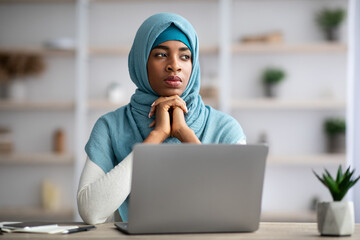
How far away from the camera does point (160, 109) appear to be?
1.68m

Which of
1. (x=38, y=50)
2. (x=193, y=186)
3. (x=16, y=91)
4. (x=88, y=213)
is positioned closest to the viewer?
(x=193, y=186)

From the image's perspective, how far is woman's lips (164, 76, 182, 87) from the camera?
5.70 feet

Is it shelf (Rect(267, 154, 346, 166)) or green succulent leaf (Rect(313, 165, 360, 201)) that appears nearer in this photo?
green succulent leaf (Rect(313, 165, 360, 201))

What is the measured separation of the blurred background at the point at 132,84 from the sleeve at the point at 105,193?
10.0 feet

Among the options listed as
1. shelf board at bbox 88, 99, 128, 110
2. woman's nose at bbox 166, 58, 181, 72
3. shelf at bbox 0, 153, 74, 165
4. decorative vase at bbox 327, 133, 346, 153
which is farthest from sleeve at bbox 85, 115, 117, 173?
decorative vase at bbox 327, 133, 346, 153

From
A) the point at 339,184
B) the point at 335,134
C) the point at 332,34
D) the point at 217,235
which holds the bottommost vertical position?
the point at 217,235

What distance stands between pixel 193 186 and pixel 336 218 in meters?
0.37

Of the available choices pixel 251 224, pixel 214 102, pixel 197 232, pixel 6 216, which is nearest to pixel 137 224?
pixel 197 232

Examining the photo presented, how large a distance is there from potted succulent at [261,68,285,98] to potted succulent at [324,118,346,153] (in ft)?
1.84

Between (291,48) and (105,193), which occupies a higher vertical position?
(291,48)

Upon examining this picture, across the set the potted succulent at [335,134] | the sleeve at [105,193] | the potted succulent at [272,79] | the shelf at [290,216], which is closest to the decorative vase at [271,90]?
the potted succulent at [272,79]

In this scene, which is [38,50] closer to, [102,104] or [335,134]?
[102,104]

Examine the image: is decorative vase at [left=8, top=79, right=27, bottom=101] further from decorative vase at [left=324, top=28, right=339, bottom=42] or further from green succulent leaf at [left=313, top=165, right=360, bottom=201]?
green succulent leaf at [left=313, top=165, right=360, bottom=201]

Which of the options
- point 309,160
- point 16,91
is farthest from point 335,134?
point 16,91
